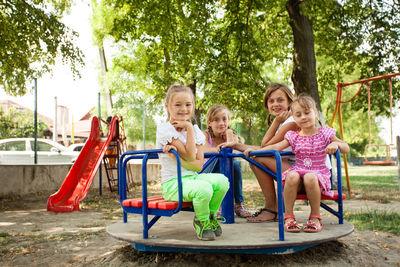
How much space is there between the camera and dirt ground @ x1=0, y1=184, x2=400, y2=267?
307cm

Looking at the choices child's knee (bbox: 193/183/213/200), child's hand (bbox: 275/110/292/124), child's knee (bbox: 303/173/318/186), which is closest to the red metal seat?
child's knee (bbox: 193/183/213/200)

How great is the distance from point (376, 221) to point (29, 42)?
7663mm

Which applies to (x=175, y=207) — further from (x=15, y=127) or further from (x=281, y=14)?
(x=281, y=14)

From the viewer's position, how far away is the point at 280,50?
14570mm

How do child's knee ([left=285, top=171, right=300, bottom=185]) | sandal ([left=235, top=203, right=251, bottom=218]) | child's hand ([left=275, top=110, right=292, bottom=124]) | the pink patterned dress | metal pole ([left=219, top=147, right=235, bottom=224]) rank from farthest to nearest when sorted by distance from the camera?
sandal ([left=235, top=203, right=251, bottom=218]), child's hand ([left=275, top=110, right=292, bottom=124]), metal pole ([left=219, top=147, right=235, bottom=224]), the pink patterned dress, child's knee ([left=285, top=171, right=300, bottom=185])

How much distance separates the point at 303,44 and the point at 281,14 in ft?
14.4

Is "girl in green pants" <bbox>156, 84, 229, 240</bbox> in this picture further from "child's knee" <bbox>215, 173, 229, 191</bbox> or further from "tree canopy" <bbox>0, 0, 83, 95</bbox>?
"tree canopy" <bbox>0, 0, 83, 95</bbox>

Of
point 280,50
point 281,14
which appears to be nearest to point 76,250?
point 281,14

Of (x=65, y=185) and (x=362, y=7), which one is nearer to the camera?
(x=65, y=185)

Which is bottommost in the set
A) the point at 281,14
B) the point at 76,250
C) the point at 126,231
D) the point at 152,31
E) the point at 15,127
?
the point at 76,250

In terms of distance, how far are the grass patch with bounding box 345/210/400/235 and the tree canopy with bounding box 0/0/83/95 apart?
682 centimetres

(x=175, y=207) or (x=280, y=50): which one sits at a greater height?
(x=280, y=50)

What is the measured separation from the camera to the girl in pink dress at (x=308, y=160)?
3.15 meters

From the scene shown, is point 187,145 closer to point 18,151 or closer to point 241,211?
point 241,211
